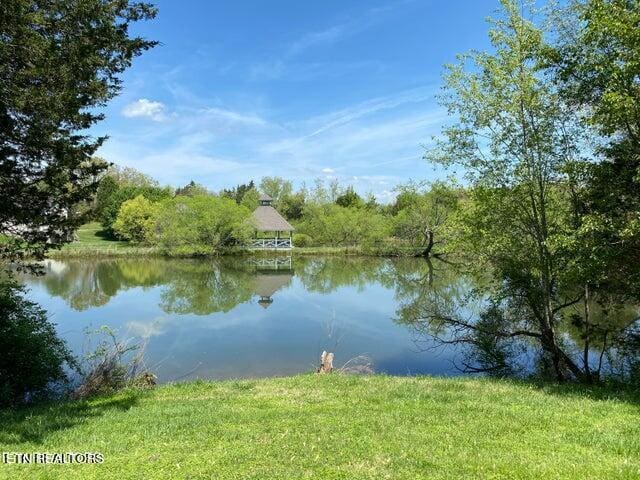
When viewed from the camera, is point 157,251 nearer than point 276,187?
Yes

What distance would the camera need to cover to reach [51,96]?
5.92 meters

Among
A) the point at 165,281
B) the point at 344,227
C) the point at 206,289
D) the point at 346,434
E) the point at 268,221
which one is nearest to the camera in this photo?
the point at 346,434

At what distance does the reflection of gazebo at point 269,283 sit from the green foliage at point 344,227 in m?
19.5

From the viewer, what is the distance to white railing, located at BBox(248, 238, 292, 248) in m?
49.1

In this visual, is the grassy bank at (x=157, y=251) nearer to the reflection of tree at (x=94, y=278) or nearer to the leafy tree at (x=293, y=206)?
the reflection of tree at (x=94, y=278)

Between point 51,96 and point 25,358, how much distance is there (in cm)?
435

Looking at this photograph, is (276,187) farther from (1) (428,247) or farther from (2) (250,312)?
(2) (250,312)

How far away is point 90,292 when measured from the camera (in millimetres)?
24578

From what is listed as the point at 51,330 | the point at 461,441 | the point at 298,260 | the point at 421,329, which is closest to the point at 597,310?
the point at 421,329


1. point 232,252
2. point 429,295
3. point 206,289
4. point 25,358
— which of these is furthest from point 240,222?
point 25,358

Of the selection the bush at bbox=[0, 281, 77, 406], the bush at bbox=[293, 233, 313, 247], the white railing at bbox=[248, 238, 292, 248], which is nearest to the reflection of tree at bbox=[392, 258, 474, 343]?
the bush at bbox=[0, 281, 77, 406]

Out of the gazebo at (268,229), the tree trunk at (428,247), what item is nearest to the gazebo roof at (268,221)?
the gazebo at (268,229)

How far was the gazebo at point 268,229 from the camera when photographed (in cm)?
4942

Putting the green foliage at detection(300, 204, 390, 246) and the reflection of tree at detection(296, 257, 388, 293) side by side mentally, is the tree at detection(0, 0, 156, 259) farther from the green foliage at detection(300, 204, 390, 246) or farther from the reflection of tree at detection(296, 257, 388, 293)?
the green foliage at detection(300, 204, 390, 246)
